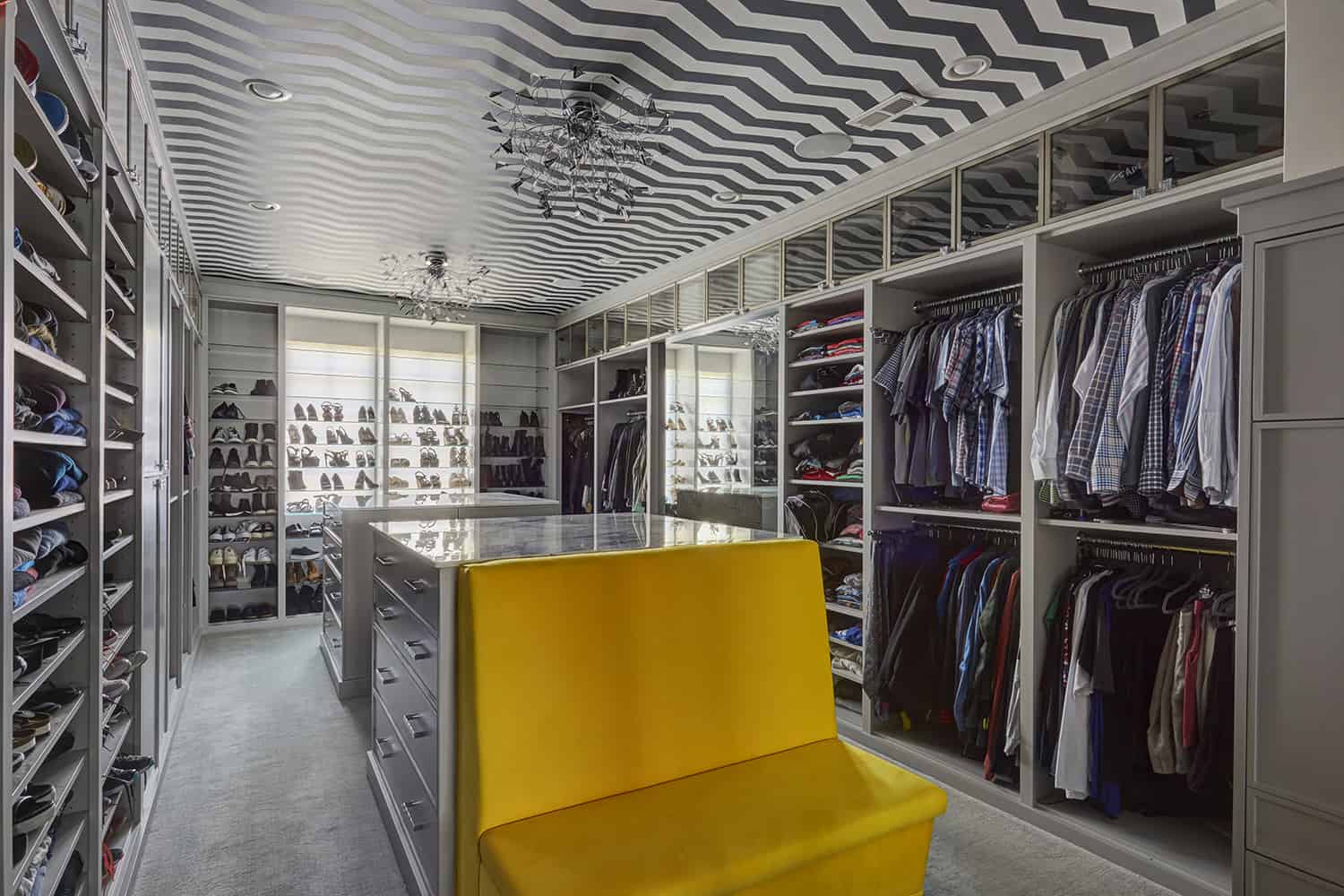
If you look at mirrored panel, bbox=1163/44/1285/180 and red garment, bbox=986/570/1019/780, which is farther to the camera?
red garment, bbox=986/570/1019/780

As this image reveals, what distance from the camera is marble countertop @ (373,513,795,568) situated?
1.87m

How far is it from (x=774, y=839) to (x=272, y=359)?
5986 mm

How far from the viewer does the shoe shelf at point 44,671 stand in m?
1.32

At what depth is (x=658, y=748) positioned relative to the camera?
1.84m

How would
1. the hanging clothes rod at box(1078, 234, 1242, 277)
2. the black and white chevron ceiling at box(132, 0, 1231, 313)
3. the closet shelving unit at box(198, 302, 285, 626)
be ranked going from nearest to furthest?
1. the black and white chevron ceiling at box(132, 0, 1231, 313)
2. the hanging clothes rod at box(1078, 234, 1242, 277)
3. the closet shelving unit at box(198, 302, 285, 626)

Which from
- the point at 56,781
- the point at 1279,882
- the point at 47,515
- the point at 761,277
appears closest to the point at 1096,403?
the point at 1279,882

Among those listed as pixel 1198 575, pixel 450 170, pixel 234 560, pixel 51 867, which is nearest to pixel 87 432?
pixel 51 867

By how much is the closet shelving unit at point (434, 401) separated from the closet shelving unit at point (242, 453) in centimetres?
92

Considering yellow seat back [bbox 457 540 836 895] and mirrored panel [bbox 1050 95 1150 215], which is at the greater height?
mirrored panel [bbox 1050 95 1150 215]

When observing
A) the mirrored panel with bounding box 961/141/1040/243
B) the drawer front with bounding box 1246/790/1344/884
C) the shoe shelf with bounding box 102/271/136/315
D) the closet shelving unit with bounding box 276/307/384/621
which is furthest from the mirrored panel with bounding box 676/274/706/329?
the drawer front with bounding box 1246/790/1344/884

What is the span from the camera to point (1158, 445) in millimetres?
2367

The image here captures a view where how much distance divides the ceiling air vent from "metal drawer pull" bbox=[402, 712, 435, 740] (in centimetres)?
263

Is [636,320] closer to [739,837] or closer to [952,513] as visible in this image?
[952,513]

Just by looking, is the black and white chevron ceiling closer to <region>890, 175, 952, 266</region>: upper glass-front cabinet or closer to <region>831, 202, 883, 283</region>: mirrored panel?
<region>890, 175, 952, 266</region>: upper glass-front cabinet
